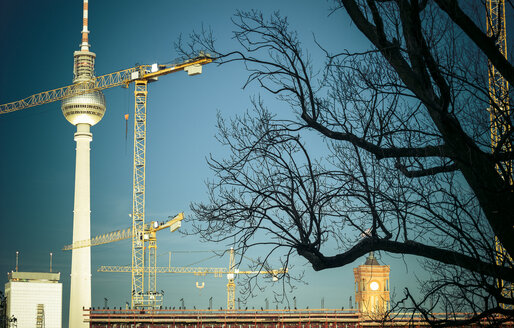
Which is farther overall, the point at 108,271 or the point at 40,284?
the point at 40,284

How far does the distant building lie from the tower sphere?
6544 centimetres

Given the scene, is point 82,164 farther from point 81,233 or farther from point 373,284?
point 373,284

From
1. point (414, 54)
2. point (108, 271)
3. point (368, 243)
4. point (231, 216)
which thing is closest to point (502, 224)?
point (368, 243)

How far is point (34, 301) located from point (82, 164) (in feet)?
Result: 229

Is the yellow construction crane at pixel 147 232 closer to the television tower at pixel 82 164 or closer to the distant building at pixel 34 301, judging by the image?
the television tower at pixel 82 164

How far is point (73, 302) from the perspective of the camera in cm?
12450

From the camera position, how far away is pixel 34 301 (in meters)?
184

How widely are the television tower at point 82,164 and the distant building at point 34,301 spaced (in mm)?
57405

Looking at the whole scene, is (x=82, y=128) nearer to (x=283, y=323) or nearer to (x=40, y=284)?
(x=40, y=284)

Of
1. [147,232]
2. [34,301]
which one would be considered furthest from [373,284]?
[34,301]

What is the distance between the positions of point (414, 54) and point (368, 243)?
7.89 ft

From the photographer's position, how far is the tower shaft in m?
126

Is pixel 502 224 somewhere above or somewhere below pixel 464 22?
below

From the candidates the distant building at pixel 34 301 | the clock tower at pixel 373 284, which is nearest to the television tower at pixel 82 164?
the distant building at pixel 34 301
